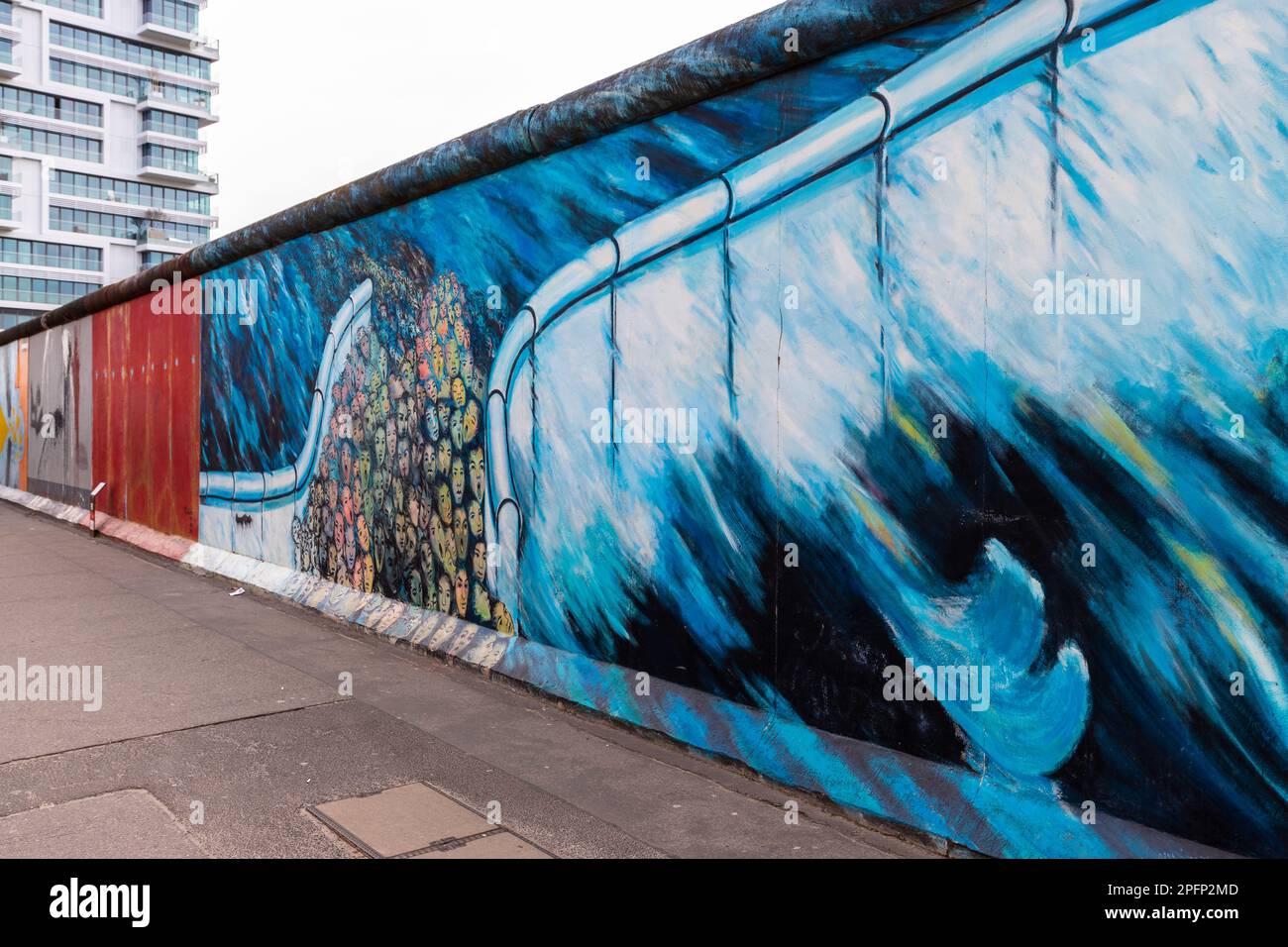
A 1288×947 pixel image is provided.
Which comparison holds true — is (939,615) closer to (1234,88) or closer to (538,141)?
(1234,88)

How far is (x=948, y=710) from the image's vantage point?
3852 mm

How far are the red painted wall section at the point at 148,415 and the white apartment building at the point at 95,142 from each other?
6705 cm

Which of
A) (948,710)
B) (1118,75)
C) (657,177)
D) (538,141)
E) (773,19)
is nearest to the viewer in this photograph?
(1118,75)

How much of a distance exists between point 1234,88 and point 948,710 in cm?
234

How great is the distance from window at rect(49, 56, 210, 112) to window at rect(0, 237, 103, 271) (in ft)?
40.2

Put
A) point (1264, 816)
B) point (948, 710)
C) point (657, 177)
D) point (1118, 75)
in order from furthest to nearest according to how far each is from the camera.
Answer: point (657, 177)
point (948, 710)
point (1118, 75)
point (1264, 816)

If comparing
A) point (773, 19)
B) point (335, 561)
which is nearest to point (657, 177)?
point (773, 19)

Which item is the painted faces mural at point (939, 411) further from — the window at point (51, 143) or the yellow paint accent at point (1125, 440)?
the window at point (51, 143)

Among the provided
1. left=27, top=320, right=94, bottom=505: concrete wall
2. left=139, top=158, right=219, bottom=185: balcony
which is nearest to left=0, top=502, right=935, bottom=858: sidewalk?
left=27, top=320, right=94, bottom=505: concrete wall

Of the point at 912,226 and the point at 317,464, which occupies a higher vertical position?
the point at 912,226

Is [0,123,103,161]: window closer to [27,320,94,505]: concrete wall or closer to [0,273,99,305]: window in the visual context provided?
[0,273,99,305]: window

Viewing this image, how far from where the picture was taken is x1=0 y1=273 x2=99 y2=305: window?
228 ft

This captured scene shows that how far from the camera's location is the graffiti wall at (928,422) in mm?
3082

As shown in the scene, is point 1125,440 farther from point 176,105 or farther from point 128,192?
point 176,105
